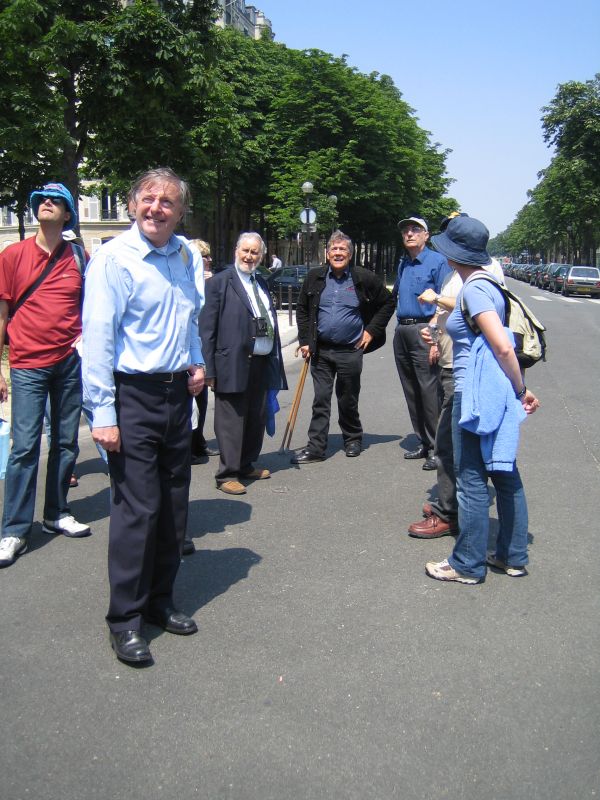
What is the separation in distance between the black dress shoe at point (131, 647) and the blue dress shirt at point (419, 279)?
13.8ft

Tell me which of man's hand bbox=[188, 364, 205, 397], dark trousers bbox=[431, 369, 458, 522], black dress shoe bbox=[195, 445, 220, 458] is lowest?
black dress shoe bbox=[195, 445, 220, 458]

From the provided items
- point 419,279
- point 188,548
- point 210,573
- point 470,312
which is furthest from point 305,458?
point 470,312

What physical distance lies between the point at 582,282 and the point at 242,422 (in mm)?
38386

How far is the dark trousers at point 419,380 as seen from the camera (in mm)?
7047

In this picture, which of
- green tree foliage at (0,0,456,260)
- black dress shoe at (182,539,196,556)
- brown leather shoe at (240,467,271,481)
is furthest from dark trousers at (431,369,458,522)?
green tree foliage at (0,0,456,260)

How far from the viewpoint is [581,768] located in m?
2.77

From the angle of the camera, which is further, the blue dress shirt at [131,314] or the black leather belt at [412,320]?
the black leather belt at [412,320]

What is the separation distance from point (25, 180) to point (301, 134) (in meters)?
20.8

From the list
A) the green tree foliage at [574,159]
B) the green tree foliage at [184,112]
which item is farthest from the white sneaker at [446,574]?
the green tree foliage at [574,159]

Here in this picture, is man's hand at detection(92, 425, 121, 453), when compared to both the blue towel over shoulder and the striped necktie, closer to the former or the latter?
the blue towel over shoulder

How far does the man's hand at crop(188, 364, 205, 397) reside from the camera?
3.84 m

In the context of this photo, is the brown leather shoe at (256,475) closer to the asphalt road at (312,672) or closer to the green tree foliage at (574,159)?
the asphalt road at (312,672)

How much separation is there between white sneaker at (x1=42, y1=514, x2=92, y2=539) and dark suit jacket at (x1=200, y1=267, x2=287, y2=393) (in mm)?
1601

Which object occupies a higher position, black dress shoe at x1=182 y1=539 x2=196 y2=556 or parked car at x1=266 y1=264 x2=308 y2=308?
parked car at x1=266 y1=264 x2=308 y2=308
